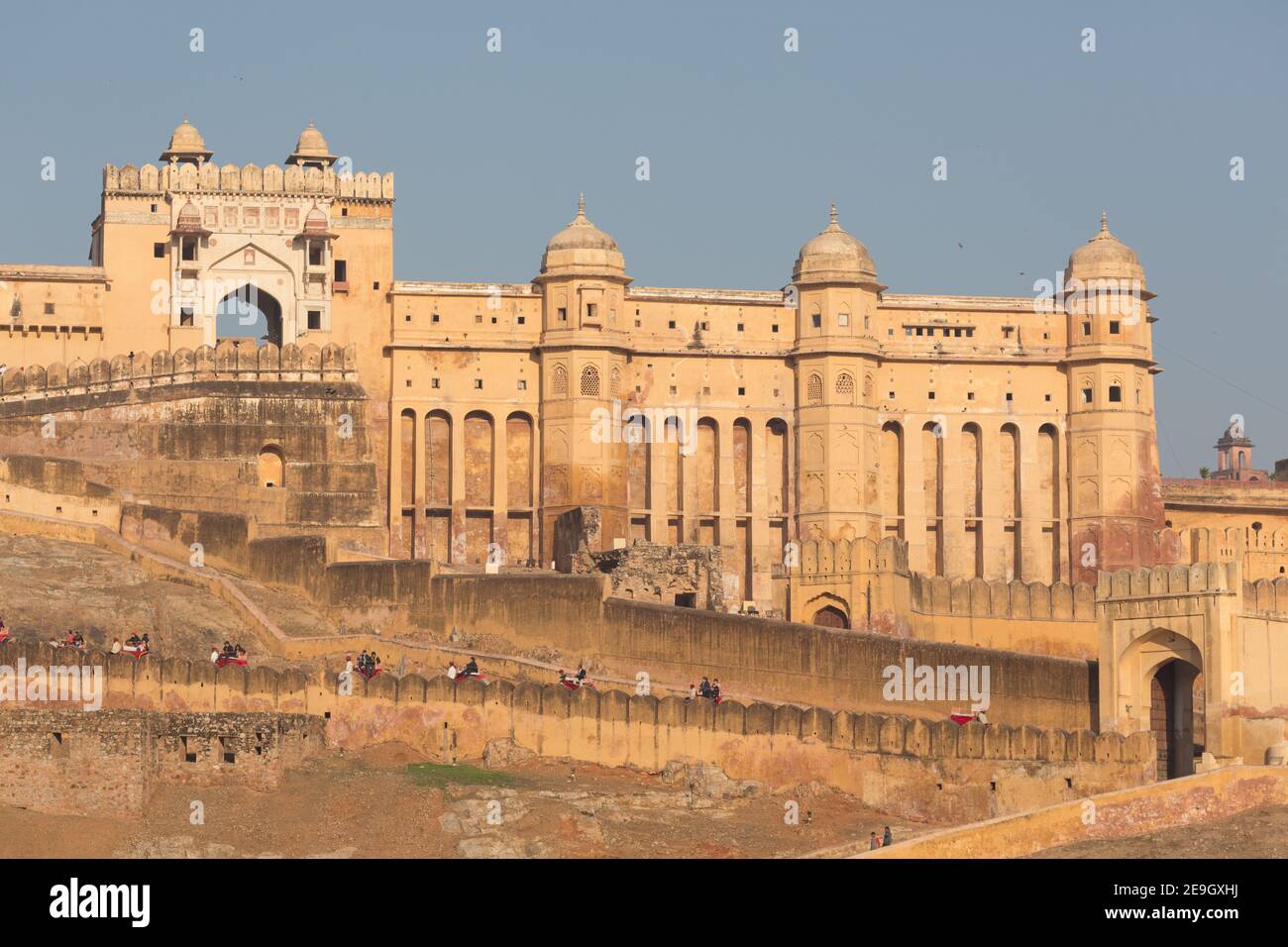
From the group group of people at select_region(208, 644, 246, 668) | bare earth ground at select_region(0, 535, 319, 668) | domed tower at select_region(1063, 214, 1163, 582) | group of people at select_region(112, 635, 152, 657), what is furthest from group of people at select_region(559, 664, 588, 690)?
domed tower at select_region(1063, 214, 1163, 582)

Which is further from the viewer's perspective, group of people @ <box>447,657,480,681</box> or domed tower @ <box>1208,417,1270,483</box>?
domed tower @ <box>1208,417,1270,483</box>

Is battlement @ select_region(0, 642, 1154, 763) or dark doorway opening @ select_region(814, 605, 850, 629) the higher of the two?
dark doorway opening @ select_region(814, 605, 850, 629)

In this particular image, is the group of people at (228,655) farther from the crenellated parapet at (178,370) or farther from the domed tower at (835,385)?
the domed tower at (835,385)

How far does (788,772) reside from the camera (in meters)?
55.7

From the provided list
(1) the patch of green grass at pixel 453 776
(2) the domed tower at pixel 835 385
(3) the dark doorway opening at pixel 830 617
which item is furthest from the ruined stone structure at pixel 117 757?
(2) the domed tower at pixel 835 385

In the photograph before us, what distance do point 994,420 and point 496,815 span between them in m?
37.0

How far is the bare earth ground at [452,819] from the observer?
164ft

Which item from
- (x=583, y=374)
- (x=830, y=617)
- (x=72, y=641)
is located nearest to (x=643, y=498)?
(x=583, y=374)

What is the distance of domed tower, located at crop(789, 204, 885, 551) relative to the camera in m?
83.4

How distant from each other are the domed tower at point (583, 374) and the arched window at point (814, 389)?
16.6 feet

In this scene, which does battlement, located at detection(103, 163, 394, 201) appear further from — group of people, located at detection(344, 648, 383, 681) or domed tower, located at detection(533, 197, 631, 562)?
group of people, located at detection(344, 648, 383, 681)

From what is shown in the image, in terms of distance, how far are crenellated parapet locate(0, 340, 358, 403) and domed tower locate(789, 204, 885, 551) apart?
41.9ft
